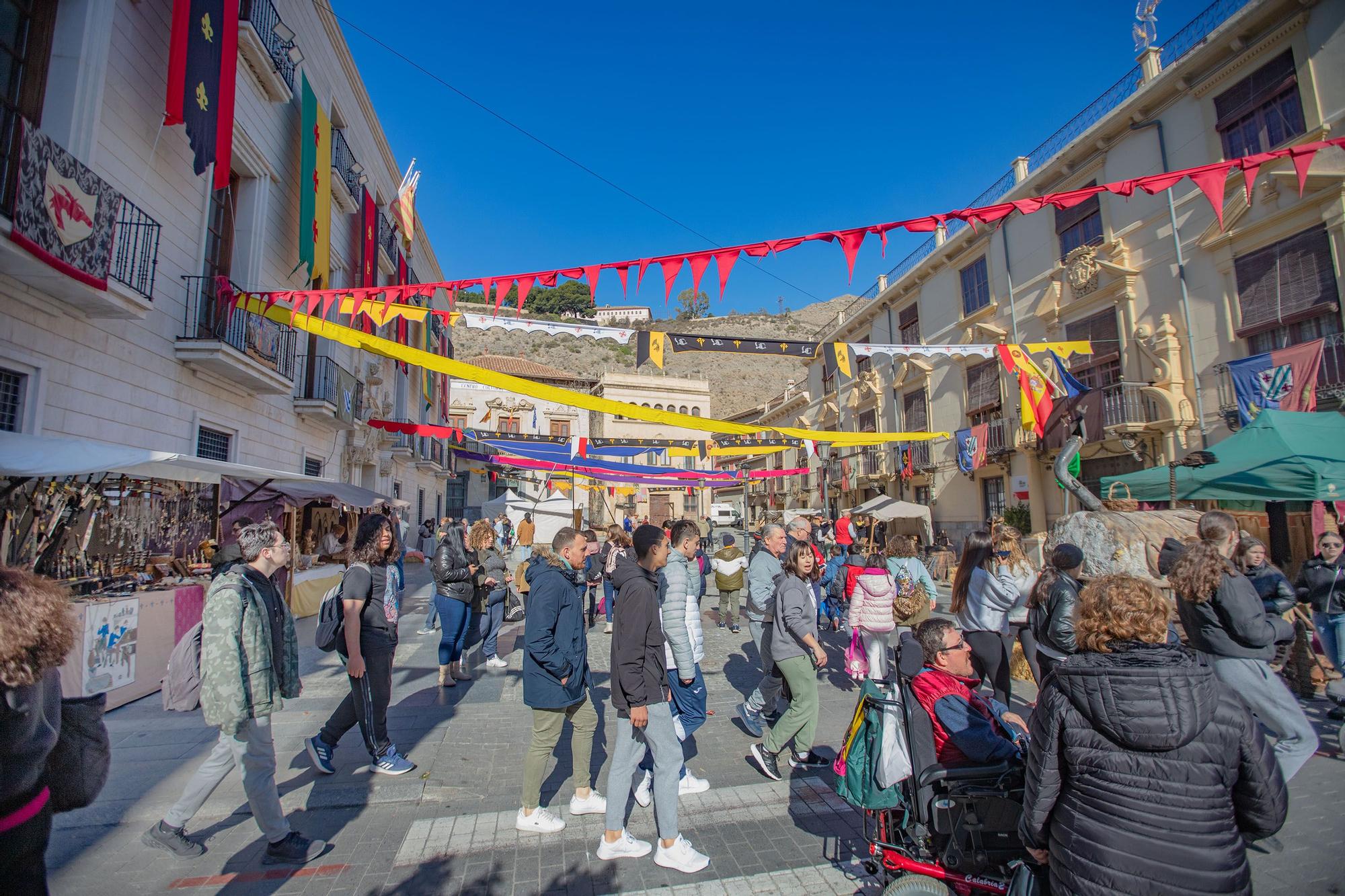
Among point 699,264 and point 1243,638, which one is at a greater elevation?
point 699,264

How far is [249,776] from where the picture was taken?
303cm

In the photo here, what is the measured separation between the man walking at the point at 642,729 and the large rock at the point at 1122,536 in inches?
163

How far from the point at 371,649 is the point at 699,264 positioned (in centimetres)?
436

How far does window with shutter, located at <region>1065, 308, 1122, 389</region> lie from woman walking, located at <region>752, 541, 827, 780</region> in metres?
12.9

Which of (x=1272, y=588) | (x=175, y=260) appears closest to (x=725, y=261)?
(x=1272, y=588)

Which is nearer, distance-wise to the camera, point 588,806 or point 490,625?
point 588,806

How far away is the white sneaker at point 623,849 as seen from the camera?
313 centimetres

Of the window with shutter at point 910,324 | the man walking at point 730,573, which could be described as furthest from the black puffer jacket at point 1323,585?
the window with shutter at point 910,324

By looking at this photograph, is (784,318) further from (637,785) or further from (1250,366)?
(637,785)

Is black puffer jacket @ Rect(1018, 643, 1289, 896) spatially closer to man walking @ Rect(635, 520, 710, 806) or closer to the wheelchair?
the wheelchair

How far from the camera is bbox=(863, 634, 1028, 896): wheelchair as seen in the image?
2471 millimetres

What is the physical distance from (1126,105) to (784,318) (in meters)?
74.8

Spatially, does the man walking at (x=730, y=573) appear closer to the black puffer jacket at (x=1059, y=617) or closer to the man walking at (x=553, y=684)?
the black puffer jacket at (x=1059, y=617)

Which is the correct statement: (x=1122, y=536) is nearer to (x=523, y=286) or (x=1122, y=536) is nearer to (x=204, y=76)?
(x=523, y=286)
